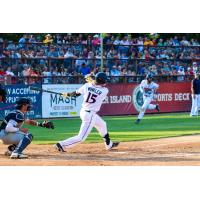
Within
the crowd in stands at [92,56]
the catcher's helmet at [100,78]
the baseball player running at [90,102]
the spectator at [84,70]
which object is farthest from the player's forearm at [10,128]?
the spectator at [84,70]

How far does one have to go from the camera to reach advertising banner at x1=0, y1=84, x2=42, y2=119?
27.5 meters

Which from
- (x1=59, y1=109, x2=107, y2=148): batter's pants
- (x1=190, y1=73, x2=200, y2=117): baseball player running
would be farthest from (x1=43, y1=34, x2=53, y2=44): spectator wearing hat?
(x1=59, y1=109, x2=107, y2=148): batter's pants

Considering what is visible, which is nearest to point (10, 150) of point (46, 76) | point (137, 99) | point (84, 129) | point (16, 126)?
point (16, 126)

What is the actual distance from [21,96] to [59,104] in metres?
2.12

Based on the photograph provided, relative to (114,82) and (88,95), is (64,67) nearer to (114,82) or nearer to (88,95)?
(114,82)

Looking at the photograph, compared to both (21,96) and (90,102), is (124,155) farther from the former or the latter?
(21,96)

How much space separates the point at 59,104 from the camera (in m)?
29.4

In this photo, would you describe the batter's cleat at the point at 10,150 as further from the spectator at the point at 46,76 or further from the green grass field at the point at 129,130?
the spectator at the point at 46,76

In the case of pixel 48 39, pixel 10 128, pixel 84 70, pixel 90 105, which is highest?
pixel 48 39

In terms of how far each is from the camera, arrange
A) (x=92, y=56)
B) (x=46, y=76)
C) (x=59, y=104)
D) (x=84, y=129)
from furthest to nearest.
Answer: (x=92, y=56) < (x=46, y=76) < (x=59, y=104) < (x=84, y=129)

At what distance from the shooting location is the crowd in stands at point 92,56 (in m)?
30.0

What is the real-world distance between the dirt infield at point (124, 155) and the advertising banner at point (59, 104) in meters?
11.8

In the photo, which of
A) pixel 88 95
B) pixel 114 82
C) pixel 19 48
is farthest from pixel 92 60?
pixel 88 95

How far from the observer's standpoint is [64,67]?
31344mm
